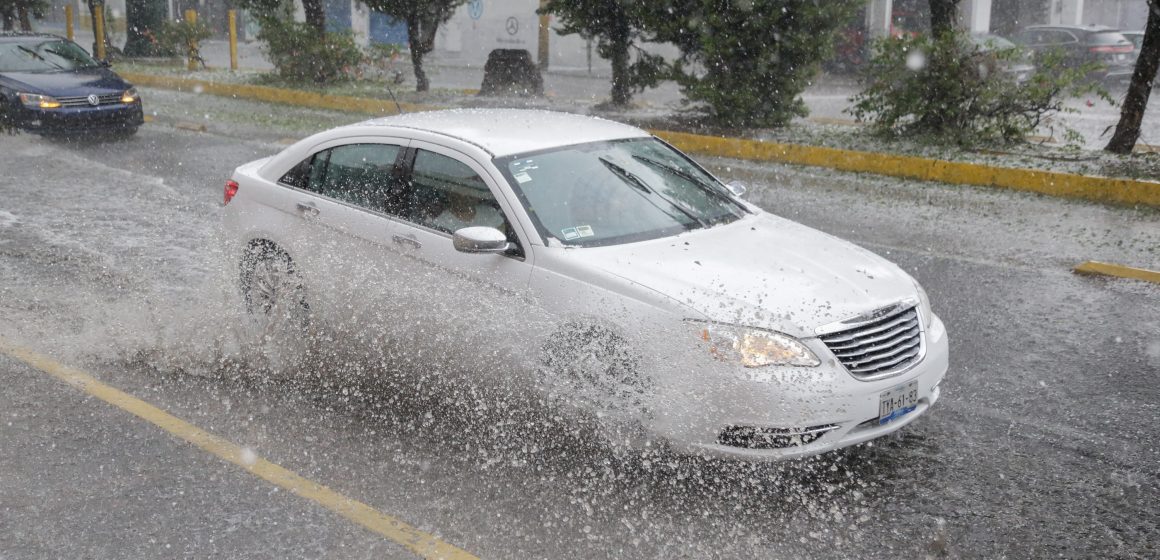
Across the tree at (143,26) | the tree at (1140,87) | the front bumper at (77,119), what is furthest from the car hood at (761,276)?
the tree at (143,26)

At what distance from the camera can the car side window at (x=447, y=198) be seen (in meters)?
5.18

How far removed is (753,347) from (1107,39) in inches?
904

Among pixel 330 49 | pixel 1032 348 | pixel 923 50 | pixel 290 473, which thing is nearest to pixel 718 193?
pixel 1032 348

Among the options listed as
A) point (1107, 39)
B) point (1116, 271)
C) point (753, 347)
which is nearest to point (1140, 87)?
point (1116, 271)

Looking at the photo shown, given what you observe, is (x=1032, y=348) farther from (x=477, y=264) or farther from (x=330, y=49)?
(x=330, y=49)

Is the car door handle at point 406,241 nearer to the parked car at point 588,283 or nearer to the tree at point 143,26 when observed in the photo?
the parked car at point 588,283

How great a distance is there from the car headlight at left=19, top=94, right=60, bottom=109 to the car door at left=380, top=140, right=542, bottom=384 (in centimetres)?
1114

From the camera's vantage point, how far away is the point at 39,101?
14617mm

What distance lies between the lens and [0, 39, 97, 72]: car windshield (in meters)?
15.4

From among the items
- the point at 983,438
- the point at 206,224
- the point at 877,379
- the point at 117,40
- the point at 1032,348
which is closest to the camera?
the point at 877,379

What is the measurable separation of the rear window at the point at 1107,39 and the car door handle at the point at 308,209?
73.2 feet

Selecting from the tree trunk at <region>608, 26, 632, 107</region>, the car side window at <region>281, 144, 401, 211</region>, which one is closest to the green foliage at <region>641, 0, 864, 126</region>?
the tree trunk at <region>608, 26, 632, 107</region>

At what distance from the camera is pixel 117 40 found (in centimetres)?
3341

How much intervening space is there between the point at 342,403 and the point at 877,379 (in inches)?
103
